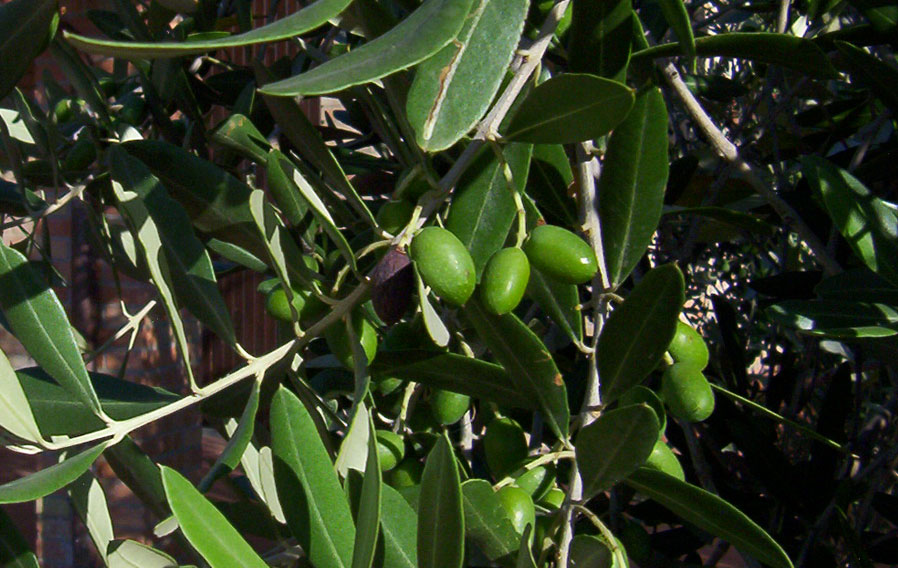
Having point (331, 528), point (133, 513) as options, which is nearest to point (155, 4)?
point (331, 528)

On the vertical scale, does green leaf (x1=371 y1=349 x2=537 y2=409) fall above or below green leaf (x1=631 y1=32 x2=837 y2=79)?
below

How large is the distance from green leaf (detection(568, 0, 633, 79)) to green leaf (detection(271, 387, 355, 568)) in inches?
14.0

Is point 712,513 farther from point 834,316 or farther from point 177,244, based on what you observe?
point 177,244

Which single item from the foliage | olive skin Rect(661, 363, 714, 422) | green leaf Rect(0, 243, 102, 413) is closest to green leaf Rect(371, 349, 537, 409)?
the foliage

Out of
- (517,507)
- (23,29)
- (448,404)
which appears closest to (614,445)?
(517,507)

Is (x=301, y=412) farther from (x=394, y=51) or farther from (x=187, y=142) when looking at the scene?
(x=187, y=142)

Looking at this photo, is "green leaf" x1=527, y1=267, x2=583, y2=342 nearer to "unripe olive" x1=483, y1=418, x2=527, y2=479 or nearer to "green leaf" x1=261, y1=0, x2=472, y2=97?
"unripe olive" x1=483, y1=418, x2=527, y2=479

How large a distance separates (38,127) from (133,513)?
2.48 meters

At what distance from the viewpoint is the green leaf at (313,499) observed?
54 centimetres

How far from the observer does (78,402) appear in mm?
612

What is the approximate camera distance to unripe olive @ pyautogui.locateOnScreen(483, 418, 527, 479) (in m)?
0.69

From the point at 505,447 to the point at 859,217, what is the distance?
15.4 inches

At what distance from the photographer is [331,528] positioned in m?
0.54

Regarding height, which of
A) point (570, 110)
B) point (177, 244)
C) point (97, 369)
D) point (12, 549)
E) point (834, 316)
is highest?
point (570, 110)
